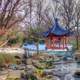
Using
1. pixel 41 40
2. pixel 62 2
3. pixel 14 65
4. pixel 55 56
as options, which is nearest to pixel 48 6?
pixel 62 2

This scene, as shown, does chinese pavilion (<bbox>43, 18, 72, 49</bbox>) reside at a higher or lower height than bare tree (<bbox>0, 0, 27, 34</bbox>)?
lower

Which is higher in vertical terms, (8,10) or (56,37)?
(8,10)

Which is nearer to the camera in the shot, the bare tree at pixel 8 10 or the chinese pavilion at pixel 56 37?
the bare tree at pixel 8 10

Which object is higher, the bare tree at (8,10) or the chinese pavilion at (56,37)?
the bare tree at (8,10)

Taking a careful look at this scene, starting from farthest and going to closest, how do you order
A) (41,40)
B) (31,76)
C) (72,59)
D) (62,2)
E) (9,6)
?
(62,2) → (41,40) → (72,59) → (31,76) → (9,6)

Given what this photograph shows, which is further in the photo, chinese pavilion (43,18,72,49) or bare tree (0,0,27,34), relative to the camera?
chinese pavilion (43,18,72,49)

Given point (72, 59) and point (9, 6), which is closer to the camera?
point (9, 6)

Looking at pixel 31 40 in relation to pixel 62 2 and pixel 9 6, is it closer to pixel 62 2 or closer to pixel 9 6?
pixel 62 2

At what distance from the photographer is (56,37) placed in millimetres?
20016

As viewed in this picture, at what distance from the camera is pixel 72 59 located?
718 inches

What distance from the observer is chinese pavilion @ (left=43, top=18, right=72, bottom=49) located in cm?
1955

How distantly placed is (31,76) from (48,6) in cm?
1637

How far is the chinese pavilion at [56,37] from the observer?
19547mm

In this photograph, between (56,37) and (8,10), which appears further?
(56,37)
